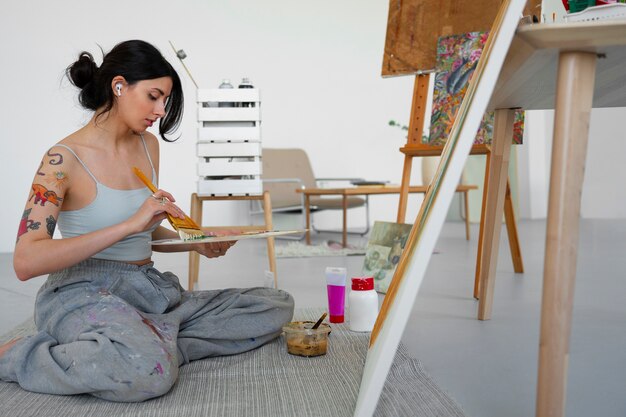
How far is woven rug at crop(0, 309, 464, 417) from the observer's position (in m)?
1.22

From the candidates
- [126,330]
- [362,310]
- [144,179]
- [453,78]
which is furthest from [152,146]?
[453,78]

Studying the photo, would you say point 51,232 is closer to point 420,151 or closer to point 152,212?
point 152,212

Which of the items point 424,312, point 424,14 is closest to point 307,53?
point 424,14

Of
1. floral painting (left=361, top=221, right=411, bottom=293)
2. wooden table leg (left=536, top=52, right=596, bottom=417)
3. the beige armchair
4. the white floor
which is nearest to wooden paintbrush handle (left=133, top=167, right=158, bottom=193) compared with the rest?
the white floor

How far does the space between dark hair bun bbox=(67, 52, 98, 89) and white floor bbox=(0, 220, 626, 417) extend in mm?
870

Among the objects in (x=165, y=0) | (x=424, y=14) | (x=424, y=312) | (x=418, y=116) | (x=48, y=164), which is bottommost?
(x=424, y=312)

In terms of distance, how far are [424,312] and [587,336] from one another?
54cm

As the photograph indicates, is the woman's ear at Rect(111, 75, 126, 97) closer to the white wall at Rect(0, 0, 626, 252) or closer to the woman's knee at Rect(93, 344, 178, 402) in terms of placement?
the woman's knee at Rect(93, 344, 178, 402)

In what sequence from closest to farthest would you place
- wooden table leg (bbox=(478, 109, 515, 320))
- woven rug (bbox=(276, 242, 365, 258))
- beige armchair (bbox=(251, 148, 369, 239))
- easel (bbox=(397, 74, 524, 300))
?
wooden table leg (bbox=(478, 109, 515, 320)) → easel (bbox=(397, 74, 524, 300)) → woven rug (bbox=(276, 242, 365, 258)) → beige armchair (bbox=(251, 148, 369, 239))

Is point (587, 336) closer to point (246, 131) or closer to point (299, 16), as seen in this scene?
point (246, 131)

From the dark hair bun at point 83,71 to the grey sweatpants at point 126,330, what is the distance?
451 millimetres

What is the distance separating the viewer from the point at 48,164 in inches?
57.1

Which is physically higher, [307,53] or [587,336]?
[307,53]

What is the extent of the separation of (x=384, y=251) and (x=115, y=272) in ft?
→ 4.34
